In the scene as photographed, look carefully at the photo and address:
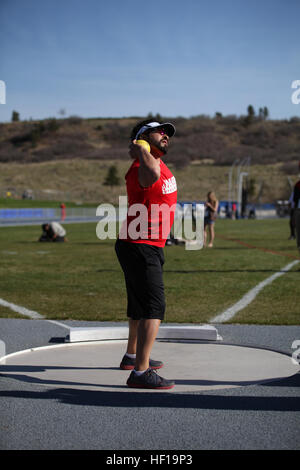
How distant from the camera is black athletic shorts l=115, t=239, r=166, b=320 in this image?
15.6 ft

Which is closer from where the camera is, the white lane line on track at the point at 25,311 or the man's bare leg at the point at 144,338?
the man's bare leg at the point at 144,338

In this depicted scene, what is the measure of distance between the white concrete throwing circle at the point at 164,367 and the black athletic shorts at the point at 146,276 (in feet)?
2.07

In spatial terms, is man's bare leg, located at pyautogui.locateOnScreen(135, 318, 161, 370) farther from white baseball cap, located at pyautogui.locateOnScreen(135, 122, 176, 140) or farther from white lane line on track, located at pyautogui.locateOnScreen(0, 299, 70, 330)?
white lane line on track, located at pyautogui.locateOnScreen(0, 299, 70, 330)

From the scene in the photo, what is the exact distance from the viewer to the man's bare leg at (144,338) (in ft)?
15.5

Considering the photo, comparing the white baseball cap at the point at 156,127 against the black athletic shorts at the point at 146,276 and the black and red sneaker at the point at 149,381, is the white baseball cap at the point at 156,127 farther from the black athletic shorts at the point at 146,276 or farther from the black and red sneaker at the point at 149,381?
the black and red sneaker at the point at 149,381

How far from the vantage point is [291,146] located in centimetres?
18700

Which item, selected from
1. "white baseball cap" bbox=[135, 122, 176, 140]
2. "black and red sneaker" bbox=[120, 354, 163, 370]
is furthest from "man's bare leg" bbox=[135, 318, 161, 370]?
"white baseball cap" bbox=[135, 122, 176, 140]

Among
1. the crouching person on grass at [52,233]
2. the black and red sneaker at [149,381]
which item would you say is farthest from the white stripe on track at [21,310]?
the crouching person on grass at [52,233]

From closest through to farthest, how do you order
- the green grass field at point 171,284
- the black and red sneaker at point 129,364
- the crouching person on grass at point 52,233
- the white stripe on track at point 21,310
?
the black and red sneaker at point 129,364
the white stripe on track at point 21,310
the green grass field at point 171,284
the crouching person on grass at point 52,233

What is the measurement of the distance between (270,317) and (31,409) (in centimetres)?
431

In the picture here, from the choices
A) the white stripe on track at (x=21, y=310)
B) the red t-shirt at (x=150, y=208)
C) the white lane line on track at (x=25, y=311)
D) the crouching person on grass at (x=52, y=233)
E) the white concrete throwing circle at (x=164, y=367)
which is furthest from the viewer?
the crouching person on grass at (x=52, y=233)

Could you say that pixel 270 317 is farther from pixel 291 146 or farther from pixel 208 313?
pixel 291 146

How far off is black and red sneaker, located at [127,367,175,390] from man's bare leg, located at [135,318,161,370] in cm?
6

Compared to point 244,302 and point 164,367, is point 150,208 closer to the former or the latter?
point 164,367
